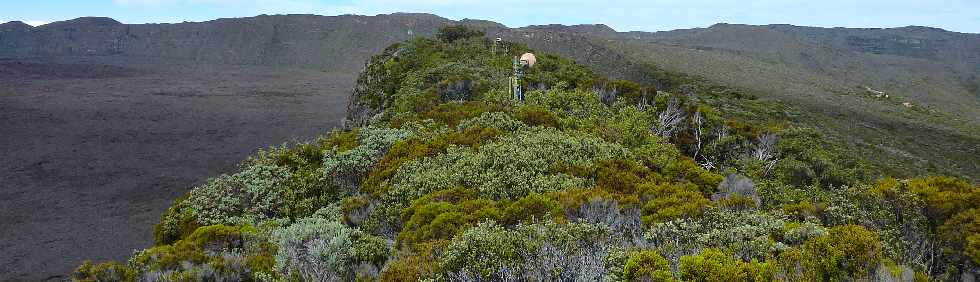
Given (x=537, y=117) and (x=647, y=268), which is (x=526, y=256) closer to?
(x=647, y=268)

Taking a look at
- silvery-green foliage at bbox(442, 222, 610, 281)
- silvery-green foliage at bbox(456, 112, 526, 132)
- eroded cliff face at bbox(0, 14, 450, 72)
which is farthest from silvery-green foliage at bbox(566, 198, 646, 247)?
eroded cliff face at bbox(0, 14, 450, 72)

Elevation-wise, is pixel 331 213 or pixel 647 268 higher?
pixel 647 268

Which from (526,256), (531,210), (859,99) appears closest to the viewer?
(526,256)

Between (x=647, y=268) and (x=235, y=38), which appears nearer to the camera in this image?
(x=647, y=268)

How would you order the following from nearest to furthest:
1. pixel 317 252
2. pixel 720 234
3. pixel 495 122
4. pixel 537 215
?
pixel 720 234 → pixel 317 252 → pixel 537 215 → pixel 495 122

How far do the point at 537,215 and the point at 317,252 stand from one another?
2692 millimetres

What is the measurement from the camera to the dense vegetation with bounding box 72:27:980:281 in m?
5.85

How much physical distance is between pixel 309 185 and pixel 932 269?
31.4 feet

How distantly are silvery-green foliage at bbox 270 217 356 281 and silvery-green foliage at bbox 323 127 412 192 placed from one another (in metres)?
3.65

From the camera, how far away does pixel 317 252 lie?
723 centimetres

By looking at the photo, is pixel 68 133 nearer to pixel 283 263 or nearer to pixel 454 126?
pixel 454 126

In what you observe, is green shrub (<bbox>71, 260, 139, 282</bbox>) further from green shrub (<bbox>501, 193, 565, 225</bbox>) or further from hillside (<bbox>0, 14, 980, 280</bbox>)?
hillside (<bbox>0, 14, 980, 280</bbox>)

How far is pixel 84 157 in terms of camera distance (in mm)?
32531

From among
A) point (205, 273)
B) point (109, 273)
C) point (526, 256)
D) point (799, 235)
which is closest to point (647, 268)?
point (526, 256)
